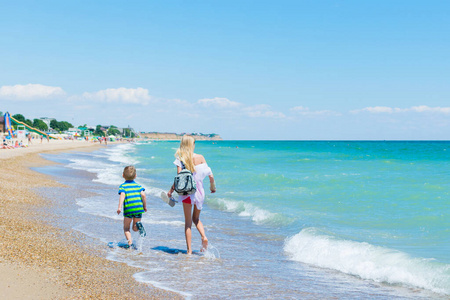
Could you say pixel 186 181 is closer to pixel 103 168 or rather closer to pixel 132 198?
pixel 132 198

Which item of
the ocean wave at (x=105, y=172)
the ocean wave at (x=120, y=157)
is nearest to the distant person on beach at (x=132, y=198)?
the ocean wave at (x=105, y=172)

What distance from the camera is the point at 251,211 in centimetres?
1176

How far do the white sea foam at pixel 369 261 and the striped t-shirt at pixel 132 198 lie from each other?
9.21ft

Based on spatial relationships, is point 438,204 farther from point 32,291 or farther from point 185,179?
point 32,291

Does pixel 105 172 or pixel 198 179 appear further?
pixel 105 172

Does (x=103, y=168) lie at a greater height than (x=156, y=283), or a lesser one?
lesser

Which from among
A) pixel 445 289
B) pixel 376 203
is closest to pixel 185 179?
pixel 445 289

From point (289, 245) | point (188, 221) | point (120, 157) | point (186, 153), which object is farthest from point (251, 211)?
point (120, 157)

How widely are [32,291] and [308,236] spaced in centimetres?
550

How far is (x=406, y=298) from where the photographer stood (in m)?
5.11

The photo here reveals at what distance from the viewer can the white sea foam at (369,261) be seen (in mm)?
5755

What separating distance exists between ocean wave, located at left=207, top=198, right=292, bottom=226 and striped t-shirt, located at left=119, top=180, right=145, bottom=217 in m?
4.56

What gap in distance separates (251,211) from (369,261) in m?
5.46

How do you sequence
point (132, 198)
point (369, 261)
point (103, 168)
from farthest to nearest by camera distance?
point (103, 168) → point (369, 261) → point (132, 198)
